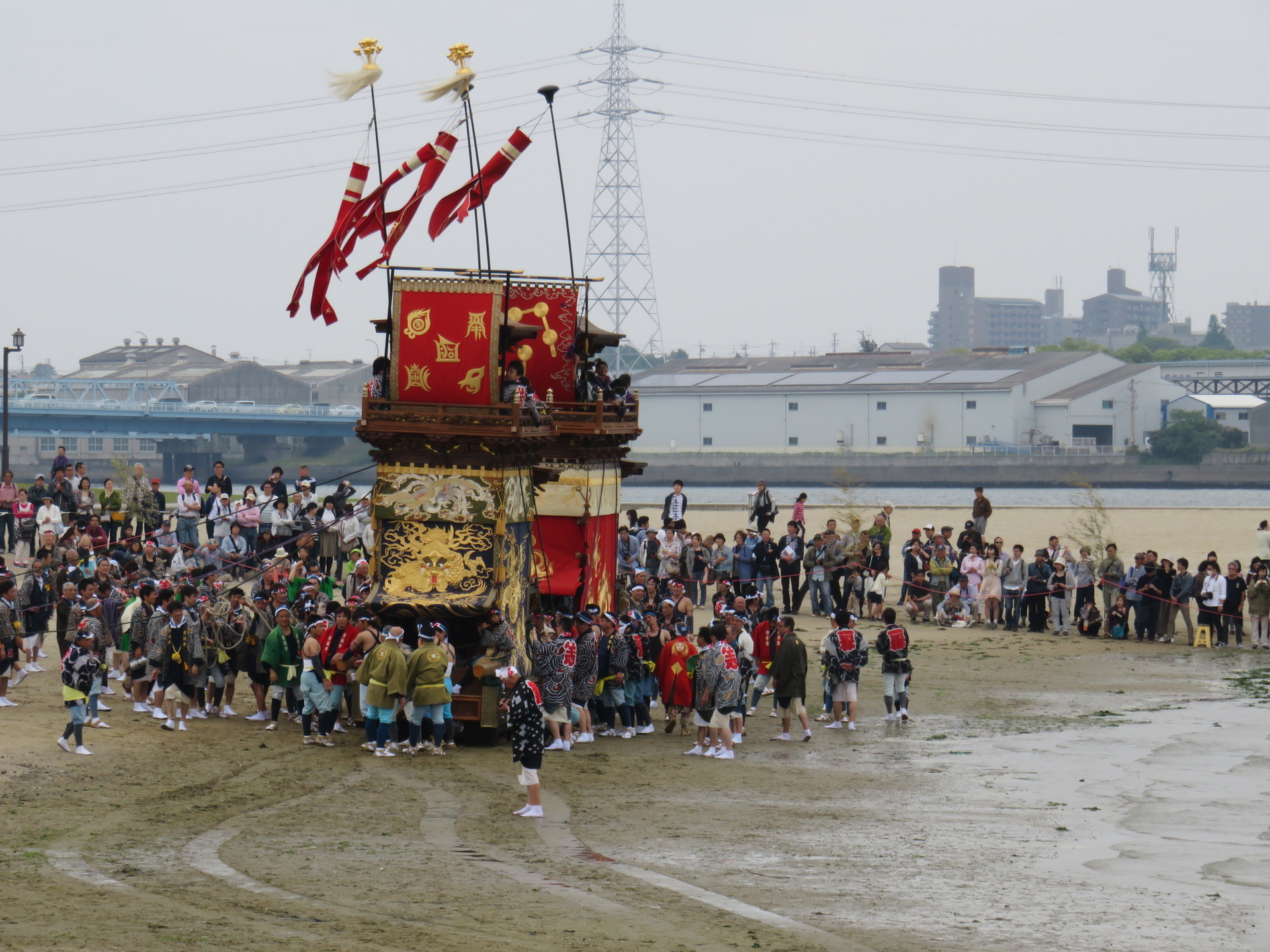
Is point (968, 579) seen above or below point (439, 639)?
below

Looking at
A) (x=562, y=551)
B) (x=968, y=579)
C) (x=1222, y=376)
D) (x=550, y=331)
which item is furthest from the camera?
(x=1222, y=376)

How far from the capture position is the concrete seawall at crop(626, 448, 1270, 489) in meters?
90.9

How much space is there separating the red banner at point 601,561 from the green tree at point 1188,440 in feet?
244

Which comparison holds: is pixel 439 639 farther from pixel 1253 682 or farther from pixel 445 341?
pixel 1253 682

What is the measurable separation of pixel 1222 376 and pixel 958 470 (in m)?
38.8

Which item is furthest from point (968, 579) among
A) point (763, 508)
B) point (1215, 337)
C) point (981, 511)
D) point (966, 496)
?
point (1215, 337)

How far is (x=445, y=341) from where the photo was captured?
20078mm

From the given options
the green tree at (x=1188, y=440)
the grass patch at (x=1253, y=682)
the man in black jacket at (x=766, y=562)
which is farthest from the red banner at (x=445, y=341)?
the green tree at (x=1188, y=440)

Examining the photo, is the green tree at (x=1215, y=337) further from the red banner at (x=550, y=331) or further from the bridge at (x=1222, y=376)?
the red banner at (x=550, y=331)

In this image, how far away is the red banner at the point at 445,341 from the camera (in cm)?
1998

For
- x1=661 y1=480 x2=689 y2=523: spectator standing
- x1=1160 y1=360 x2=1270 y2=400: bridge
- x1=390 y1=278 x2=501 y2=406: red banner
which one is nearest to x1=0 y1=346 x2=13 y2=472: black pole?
x1=661 y1=480 x2=689 y2=523: spectator standing

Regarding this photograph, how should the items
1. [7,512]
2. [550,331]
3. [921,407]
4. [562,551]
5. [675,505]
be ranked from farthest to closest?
[921,407] < [7,512] < [675,505] < [550,331] < [562,551]

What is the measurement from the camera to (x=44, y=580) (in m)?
24.0

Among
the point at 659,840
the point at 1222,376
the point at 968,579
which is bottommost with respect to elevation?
the point at 659,840
